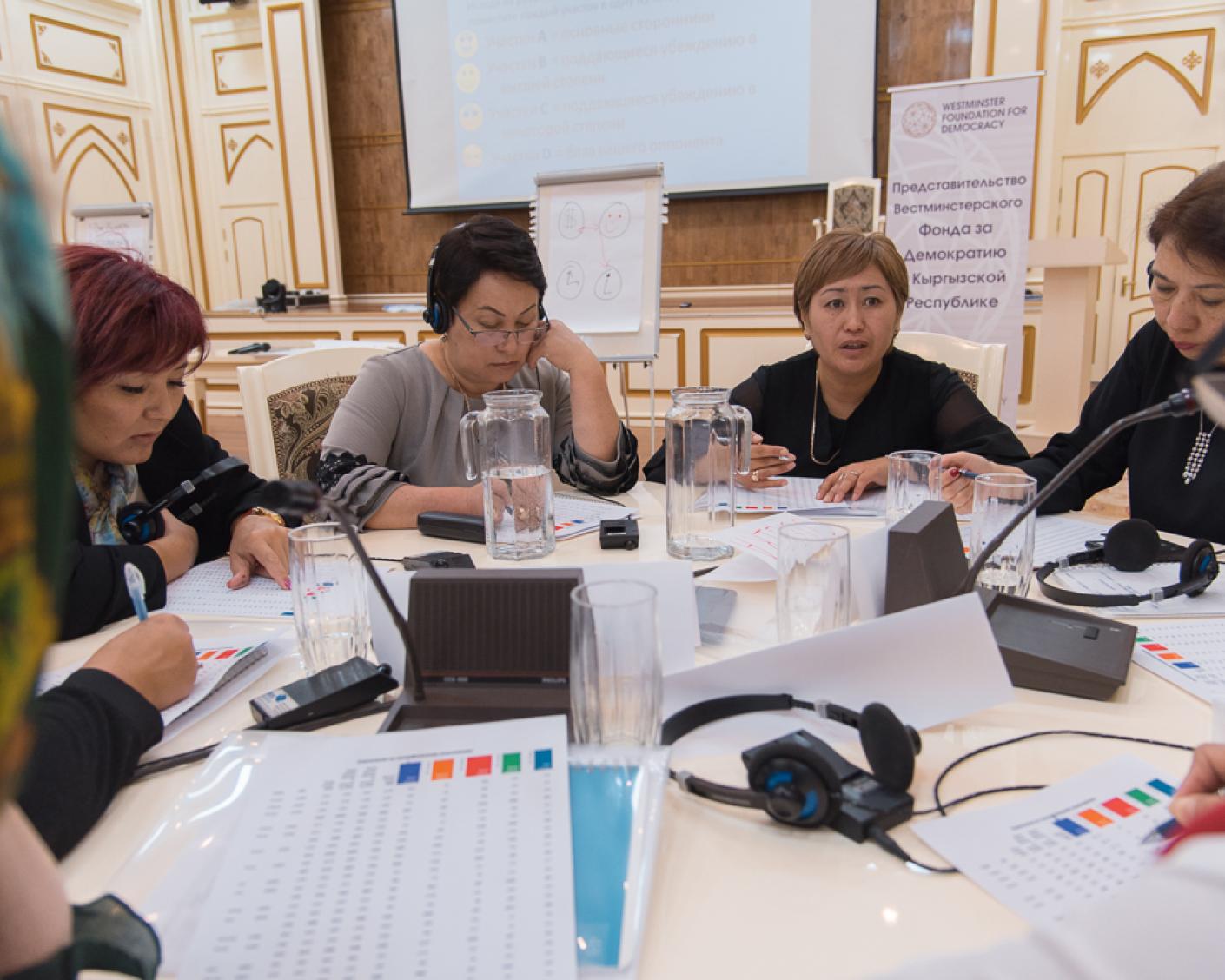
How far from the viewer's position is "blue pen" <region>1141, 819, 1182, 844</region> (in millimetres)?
633

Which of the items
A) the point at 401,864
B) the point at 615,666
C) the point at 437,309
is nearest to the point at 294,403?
the point at 437,309

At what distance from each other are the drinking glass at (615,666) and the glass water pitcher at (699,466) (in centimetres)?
63

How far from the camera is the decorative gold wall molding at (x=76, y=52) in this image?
5.74 metres

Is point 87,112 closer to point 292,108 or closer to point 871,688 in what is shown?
point 292,108

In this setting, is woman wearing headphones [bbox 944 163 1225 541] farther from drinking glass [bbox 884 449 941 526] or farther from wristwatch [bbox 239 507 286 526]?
wristwatch [bbox 239 507 286 526]

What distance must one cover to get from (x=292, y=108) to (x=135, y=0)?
4.75ft

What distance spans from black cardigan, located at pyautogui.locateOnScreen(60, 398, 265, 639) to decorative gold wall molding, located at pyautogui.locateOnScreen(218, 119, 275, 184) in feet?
18.2

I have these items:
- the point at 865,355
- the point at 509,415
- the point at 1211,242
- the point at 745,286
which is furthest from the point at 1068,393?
the point at 509,415

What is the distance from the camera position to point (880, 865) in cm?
63

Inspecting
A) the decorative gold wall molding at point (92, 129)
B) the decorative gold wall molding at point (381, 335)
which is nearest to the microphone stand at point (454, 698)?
the decorative gold wall molding at point (381, 335)

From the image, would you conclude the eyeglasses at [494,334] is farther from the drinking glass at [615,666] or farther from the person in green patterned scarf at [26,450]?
the person in green patterned scarf at [26,450]

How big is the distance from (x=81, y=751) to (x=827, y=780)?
1.96 ft

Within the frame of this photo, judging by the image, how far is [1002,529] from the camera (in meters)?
1.17

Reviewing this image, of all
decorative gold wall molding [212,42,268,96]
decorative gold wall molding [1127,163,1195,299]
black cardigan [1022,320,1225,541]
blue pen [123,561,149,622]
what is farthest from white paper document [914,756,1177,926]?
decorative gold wall molding [212,42,268,96]
